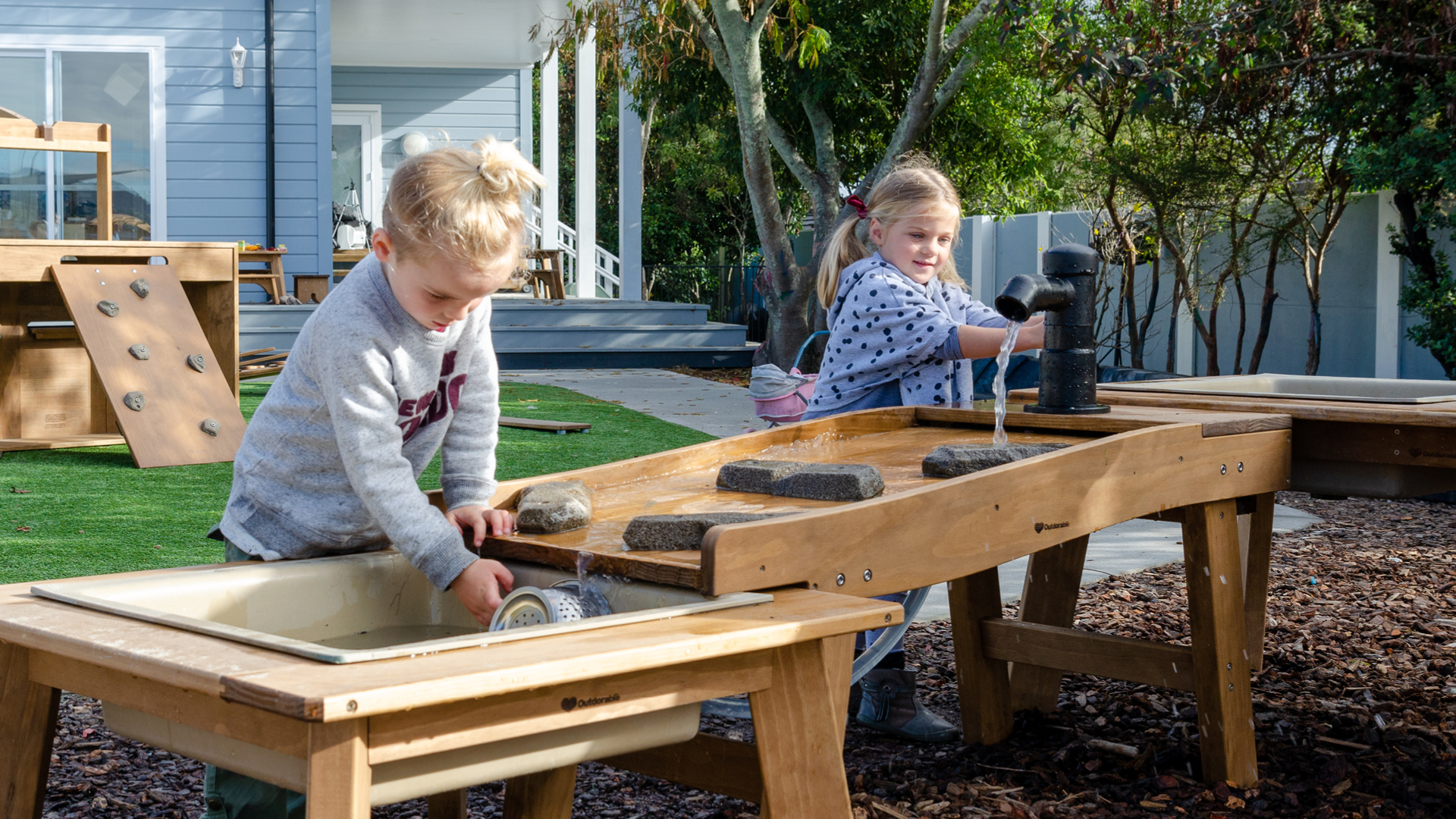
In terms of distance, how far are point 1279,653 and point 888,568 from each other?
2676 mm

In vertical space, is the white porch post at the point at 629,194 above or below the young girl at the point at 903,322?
above

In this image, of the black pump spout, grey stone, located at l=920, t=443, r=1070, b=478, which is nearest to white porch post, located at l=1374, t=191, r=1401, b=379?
the black pump spout

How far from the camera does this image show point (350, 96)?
748 inches

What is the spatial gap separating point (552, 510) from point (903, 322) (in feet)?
5.08

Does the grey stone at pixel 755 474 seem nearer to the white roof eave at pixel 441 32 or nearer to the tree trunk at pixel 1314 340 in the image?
the tree trunk at pixel 1314 340

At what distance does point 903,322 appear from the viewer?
3.36 m

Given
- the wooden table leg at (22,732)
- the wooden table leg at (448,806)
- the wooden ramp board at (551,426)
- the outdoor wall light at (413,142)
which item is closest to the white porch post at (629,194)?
the outdoor wall light at (413,142)

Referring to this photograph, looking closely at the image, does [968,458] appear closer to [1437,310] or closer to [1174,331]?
[1437,310]

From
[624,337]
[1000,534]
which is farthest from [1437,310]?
[624,337]

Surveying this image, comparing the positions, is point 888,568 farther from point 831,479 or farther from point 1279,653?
point 1279,653

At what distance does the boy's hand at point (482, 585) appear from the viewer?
6.34ft

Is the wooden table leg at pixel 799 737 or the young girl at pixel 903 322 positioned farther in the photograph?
the young girl at pixel 903 322

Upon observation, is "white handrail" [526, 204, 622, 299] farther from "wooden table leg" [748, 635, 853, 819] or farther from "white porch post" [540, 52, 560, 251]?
"wooden table leg" [748, 635, 853, 819]

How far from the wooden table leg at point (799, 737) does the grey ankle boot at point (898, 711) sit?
175 centimetres
